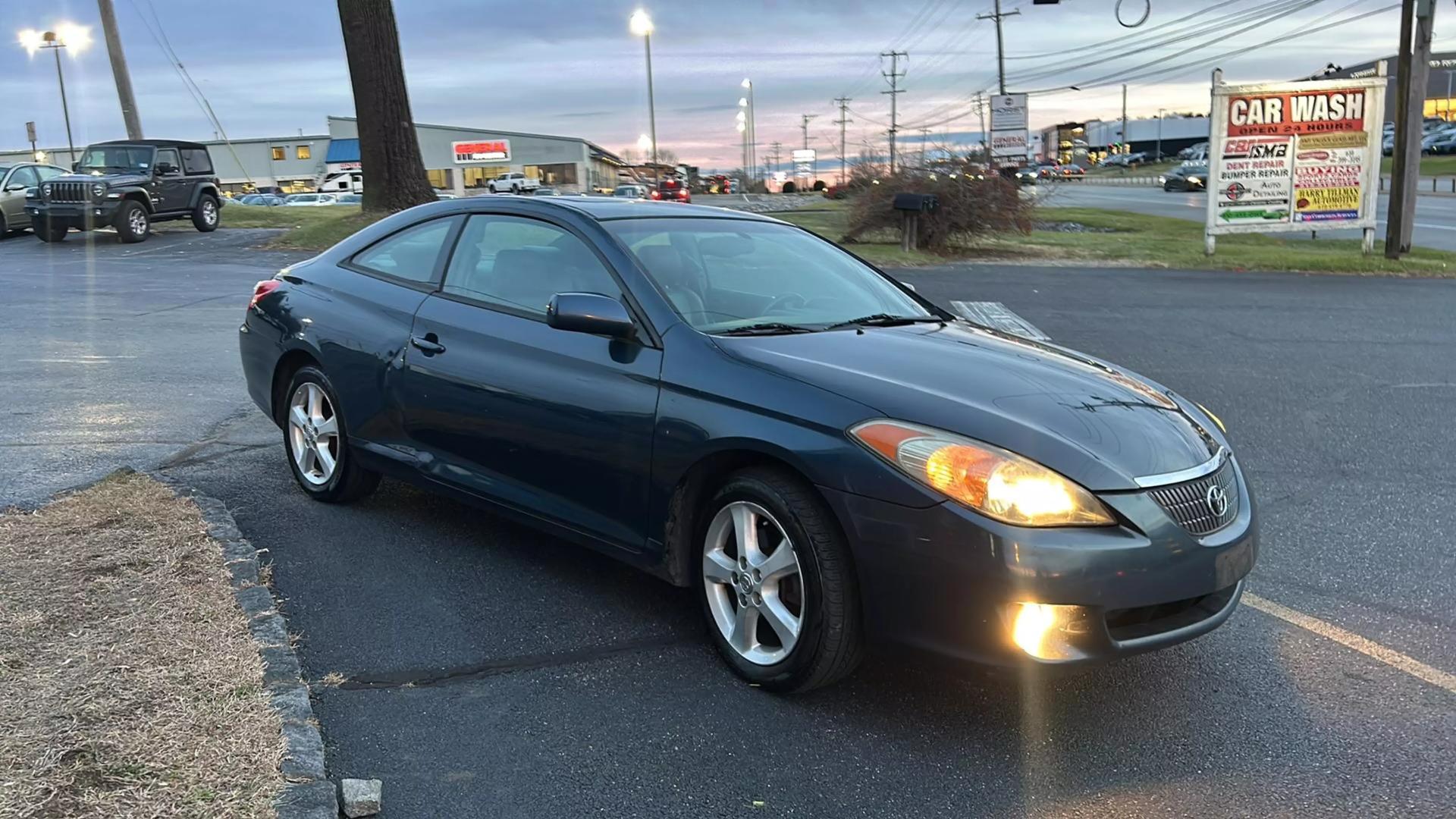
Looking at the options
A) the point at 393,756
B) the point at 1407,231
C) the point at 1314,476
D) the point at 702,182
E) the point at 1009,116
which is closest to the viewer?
the point at 393,756

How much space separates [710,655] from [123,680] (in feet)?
5.91

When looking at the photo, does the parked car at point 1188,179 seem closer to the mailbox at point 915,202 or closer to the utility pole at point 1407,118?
the utility pole at point 1407,118

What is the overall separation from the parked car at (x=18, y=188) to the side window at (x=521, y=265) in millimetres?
22837

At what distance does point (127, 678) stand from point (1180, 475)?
319cm

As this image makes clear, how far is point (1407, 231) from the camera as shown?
18.1 m

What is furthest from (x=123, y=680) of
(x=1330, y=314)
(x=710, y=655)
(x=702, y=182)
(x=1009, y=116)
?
(x=702, y=182)

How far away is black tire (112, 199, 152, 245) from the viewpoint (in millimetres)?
21891

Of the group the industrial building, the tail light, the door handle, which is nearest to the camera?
the door handle

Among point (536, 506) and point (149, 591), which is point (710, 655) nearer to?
point (536, 506)

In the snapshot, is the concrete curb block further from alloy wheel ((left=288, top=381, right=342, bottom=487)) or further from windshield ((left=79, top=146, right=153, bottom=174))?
windshield ((left=79, top=146, right=153, bottom=174))

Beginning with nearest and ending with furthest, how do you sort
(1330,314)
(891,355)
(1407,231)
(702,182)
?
1. (891,355)
2. (1330,314)
3. (1407,231)
4. (702,182)

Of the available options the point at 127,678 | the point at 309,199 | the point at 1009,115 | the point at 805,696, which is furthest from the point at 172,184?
the point at 309,199

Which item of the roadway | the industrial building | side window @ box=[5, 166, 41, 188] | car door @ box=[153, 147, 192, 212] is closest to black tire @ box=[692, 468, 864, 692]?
the roadway

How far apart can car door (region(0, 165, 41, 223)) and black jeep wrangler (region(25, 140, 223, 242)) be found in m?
1.42
